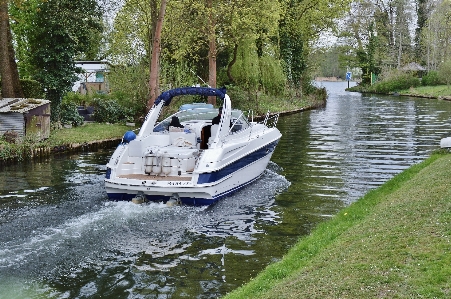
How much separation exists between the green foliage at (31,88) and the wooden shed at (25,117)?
8.25ft

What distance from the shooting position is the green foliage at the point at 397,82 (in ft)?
215

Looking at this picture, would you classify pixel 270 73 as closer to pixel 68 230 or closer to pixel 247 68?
pixel 247 68

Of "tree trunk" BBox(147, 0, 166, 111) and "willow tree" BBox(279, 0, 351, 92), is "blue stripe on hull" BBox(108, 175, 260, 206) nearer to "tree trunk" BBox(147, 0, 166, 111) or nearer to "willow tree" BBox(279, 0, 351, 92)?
"tree trunk" BBox(147, 0, 166, 111)

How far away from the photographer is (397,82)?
2603 inches

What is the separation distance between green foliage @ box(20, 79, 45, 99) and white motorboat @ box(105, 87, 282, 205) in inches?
399

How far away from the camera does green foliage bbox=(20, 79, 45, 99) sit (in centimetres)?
2338

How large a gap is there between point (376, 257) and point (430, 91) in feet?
180

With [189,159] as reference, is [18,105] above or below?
above

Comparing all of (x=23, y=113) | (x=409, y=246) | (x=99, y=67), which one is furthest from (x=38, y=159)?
(x=99, y=67)

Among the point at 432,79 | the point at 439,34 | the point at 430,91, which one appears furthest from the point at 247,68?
the point at 439,34

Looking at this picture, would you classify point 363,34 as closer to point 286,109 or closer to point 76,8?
point 286,109

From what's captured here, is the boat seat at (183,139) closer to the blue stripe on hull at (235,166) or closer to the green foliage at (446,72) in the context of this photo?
the blue stripe on hull at (235,166)

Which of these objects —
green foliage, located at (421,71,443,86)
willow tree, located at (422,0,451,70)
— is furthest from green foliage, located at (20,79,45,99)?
willow tree, located at (422,0,451,70)

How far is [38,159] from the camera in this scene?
19062 millimetres
